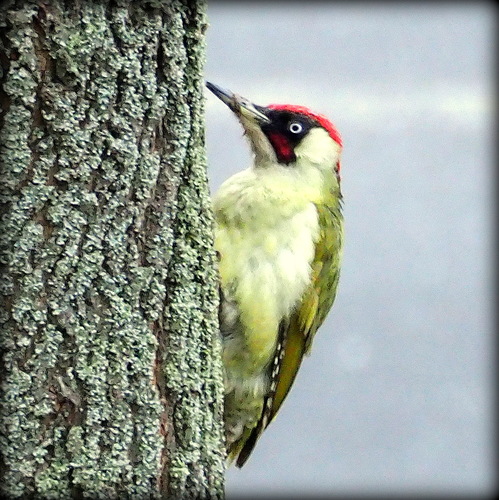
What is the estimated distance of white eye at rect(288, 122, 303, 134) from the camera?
9.74 ft

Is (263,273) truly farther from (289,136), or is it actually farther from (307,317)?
(289,136)

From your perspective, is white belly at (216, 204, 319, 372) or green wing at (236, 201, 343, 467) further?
green wing at (236, 201, 343, 467)

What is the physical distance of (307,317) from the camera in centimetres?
278

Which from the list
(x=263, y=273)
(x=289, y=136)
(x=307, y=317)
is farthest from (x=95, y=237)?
(x=289, y=136)

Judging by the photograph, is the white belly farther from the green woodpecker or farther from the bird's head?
the bird's head

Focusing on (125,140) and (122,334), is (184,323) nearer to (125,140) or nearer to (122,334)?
(122,334)

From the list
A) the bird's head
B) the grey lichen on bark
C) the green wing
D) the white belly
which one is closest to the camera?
the grey lichen on bark

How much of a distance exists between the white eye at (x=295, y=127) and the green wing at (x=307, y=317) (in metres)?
0.29

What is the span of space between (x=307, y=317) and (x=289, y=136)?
0.63 m

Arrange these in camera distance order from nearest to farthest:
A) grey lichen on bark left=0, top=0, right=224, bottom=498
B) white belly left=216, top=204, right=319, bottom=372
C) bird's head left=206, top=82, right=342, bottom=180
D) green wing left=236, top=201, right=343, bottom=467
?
grey lichen on bark left=0, top=0, right=224, bottom=498 → white belly left=216, top=204, right=319, bottom=372 → green wing left=236, top=201, right=343, bottom=467 → bird's head left=206, top=82, right=342, bottom=180

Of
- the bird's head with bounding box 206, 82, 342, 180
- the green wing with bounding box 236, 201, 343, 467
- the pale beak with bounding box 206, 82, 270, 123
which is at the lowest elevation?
the green wing with bounding box 236, 201, 343, 467

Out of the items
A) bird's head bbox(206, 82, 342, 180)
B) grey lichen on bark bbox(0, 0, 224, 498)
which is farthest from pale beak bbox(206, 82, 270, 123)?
grey lichen on bark bbox(0, 0, 224, 498)

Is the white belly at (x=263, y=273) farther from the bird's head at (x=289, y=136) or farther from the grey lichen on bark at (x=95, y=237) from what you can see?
the grey lichen on bark at (x=95, y=237)

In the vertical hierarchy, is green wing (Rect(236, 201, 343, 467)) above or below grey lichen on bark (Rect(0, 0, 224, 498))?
below
